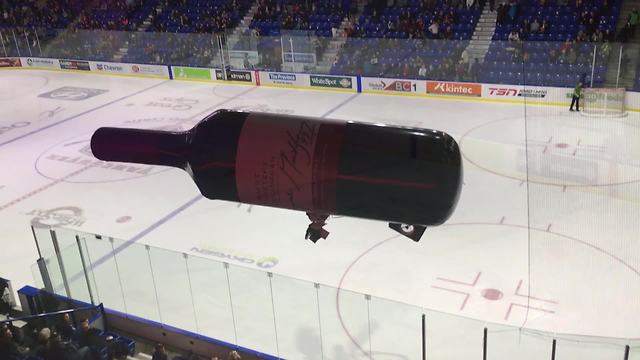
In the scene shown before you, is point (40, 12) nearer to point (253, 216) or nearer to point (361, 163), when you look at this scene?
point (253, 216)

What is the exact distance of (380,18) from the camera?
16.4 metres

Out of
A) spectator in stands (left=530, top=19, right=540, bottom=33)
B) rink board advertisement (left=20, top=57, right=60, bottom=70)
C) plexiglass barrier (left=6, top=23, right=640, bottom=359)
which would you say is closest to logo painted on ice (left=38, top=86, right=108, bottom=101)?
rink board advertisement (left=20, top=57, right=60, bottom=70)

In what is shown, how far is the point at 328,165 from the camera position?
175 centimetres

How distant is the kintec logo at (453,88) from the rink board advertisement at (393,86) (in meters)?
0.22

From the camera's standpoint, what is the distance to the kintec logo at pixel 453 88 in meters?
14.2

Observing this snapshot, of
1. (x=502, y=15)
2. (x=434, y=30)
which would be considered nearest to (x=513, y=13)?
(x=502, y=15)

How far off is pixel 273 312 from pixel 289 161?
10.7ft

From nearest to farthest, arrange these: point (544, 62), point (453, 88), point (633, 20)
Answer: point (544, 62) → point (633, 20) → point (453, 88)

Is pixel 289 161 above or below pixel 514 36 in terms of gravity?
above

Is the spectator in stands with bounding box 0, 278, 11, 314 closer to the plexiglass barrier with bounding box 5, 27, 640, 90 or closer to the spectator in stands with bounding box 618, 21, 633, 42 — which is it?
the plexiglass barrier with bounding box 5, 27, 640, 90

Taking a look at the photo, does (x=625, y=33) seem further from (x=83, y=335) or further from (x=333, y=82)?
(x=83, y=335)

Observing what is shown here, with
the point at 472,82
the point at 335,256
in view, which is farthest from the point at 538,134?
the point at 472,82

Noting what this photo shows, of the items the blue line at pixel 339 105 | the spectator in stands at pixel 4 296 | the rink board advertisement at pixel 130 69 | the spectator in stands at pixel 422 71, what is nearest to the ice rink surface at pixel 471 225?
the spectator in stands at pixel 4 296

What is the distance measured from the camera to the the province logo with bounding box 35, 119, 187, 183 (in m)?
11.0
